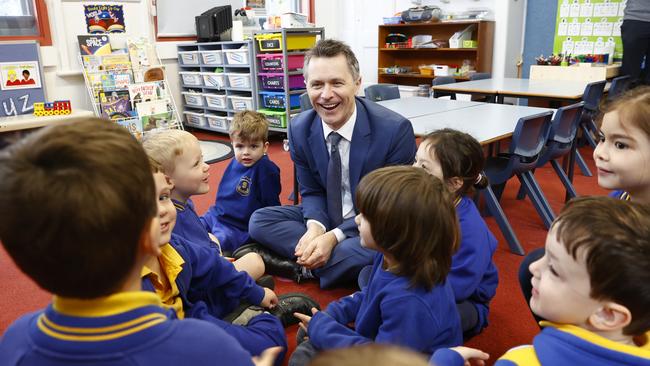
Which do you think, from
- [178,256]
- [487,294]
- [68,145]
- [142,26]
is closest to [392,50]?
[142,26]

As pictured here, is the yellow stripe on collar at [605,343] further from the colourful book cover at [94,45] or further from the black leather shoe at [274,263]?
the colourful book cover at [94,45]

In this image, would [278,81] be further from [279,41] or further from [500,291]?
[500,291]

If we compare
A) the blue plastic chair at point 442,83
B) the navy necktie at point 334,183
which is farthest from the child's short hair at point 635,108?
the blue plastic chair at point 442,83

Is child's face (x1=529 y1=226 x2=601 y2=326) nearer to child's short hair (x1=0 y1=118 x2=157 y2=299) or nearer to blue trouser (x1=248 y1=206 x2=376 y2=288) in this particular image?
child's short hair (x1=0 y1=118 x2=157 y2=299)

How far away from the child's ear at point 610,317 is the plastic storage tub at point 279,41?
4143 millimetres

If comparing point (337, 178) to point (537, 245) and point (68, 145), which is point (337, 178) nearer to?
point (537, 245)

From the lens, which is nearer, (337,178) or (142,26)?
(337,178)

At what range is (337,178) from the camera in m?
2.08

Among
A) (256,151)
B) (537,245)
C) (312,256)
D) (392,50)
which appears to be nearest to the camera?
(312,256)

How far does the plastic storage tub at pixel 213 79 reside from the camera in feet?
17.2

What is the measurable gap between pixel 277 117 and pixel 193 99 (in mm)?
1317

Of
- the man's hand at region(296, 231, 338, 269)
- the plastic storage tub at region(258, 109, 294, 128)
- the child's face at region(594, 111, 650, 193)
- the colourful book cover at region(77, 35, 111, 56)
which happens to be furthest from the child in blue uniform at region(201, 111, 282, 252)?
the colourful book cover at region(77, 35, 111, 56)

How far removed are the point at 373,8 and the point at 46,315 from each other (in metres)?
6.67

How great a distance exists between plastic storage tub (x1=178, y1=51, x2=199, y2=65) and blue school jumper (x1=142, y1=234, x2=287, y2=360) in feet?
14.4
